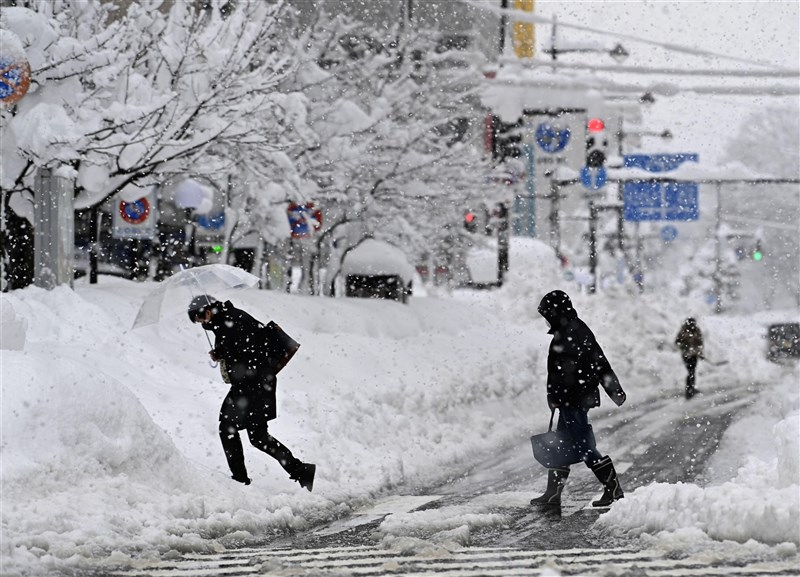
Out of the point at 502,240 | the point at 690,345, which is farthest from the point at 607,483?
the point at 502,240

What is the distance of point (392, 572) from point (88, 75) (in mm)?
10057

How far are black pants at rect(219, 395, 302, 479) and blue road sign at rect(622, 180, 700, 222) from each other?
30676mm

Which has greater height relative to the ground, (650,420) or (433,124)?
(433,124)

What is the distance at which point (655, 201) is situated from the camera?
3953 centimetres

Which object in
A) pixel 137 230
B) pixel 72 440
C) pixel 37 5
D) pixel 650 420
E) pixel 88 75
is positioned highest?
pixel 37 5

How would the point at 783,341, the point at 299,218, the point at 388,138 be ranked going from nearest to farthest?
the point at 299,218
the point at 388,138
the point at 783,341

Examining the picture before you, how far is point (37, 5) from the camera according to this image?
632 inches

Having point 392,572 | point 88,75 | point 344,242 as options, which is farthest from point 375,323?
point 392,572

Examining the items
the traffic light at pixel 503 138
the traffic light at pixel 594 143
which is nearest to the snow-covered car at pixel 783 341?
the traffic light at pixel 594 143

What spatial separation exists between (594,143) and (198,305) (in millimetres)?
27006

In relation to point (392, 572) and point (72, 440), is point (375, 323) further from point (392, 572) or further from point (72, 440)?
point (392, 572)

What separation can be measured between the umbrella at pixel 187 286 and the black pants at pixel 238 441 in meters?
1.13

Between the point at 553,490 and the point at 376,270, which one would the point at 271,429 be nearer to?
the point at 553,490

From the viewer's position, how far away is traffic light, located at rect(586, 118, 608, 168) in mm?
32500
